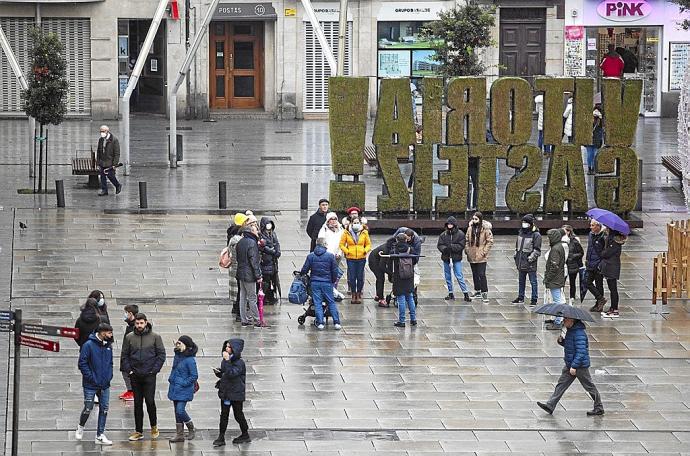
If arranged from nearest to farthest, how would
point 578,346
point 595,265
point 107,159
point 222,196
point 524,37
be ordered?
point 578,346 < point 595,265 < point 222,196 < point 107,159 < point 524,37

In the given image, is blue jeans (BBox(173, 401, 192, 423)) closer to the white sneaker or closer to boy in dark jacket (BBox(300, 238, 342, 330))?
the white sneaker

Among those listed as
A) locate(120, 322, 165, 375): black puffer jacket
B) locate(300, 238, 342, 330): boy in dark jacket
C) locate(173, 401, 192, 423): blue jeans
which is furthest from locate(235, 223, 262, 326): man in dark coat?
locate(173, 401, 192, 423): blue jeans

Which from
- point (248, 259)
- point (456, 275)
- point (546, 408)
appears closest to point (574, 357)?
point (546, 408)

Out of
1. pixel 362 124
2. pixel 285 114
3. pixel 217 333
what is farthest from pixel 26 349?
pixel 285 114

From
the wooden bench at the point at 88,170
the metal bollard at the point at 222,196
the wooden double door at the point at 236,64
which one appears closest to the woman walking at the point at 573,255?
the metal bollard at the point at 222,196

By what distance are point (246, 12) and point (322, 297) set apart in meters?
28.2

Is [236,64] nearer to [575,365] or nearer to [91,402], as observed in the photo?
[575,365]

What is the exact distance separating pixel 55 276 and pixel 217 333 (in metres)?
4.52

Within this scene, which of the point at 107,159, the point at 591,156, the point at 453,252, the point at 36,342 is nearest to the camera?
the point at 36,342

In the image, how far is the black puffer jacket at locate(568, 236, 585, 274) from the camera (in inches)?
914

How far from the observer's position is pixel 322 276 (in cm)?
2217

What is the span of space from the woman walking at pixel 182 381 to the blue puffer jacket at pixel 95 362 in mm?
717

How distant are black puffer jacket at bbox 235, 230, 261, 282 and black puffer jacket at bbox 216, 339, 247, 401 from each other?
5.00m

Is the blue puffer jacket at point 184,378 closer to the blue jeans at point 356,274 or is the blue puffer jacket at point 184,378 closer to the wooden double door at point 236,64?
the blue jeans at point 356,274
